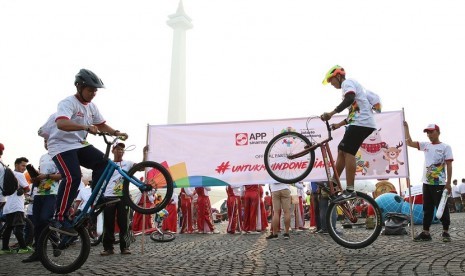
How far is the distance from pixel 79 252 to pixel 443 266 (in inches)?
162

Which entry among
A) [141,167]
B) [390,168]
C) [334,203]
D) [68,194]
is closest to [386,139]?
[390,168]

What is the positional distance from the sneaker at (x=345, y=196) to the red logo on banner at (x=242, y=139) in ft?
10.8

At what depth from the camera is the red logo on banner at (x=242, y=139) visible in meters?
9.59

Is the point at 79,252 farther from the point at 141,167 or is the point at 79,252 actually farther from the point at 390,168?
the point at 390,168

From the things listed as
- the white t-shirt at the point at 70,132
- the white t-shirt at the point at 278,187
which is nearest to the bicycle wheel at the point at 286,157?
the white t-shirt at the point at 278,187

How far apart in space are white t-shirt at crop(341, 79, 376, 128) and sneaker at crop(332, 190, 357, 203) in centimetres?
104

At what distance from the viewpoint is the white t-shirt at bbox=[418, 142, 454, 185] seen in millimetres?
8281

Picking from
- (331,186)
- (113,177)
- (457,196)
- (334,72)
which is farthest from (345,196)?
(457,196)

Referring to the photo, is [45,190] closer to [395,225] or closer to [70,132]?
[70,132]

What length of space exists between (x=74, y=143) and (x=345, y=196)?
3902 mm

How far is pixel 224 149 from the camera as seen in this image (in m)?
9.55

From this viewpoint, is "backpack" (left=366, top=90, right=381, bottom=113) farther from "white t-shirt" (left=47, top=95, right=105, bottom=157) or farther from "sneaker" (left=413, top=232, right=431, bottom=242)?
"white t-shirt" (left=47, top=95, right=105, bottom=157)

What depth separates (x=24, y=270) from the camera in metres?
5.79

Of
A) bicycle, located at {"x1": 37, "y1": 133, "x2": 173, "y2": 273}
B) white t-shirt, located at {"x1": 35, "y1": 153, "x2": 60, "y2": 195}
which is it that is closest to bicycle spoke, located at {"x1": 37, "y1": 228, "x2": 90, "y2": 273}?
bicycle, located at {"x1": 37, "y1": 133, "x2": 173, "y2": 273}
